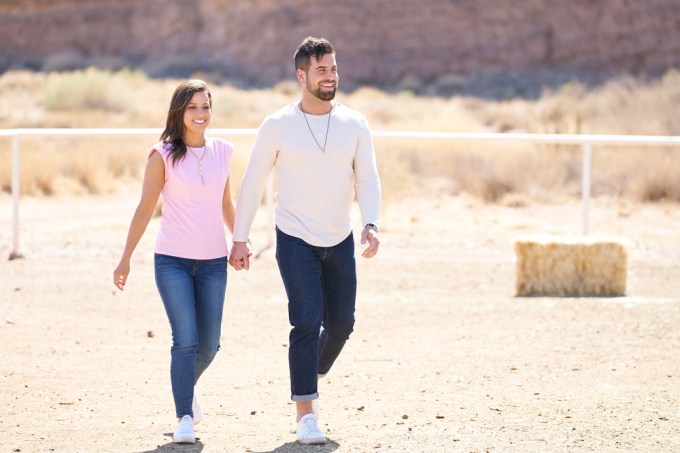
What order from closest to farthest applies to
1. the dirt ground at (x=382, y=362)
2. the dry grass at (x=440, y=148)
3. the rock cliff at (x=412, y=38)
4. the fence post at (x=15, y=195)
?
the dirt ground at (x=382, y=362) < the fence post at (x=15, y=195) < the dry grass at (x=440, y=148) < the rock cliff at (x=412, y=38)

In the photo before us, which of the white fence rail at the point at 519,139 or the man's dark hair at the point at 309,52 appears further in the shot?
the white fence rail at the point at 519,139

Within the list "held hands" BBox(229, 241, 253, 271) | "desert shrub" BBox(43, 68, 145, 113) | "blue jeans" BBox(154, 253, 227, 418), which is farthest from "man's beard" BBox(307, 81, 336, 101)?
"desert shrub" BBox(43, 68, 145, 113)

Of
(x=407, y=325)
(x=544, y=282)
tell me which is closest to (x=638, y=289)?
(x=544, y=282)

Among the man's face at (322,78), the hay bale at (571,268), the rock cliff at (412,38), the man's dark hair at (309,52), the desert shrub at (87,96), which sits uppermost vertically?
the rock cliff at (412,38)

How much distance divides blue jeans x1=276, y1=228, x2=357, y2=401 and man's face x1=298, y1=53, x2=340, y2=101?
671 mm

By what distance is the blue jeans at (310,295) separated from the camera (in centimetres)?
525

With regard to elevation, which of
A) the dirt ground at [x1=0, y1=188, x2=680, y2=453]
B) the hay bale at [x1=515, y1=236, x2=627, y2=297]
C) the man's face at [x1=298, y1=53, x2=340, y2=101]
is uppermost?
the man's face at [x1=298, y1=53, x2=340, y2=101]

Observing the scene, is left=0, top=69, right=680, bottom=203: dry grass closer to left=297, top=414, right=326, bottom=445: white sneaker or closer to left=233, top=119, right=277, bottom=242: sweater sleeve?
left=233, top=119, right=277, bottom=242: sweater sleeve

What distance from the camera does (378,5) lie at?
47.2m

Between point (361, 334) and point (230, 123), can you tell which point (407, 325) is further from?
point (230, 123)

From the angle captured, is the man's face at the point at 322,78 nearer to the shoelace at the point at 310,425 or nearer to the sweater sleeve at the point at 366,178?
the sweater sleeve at the point at 366,178

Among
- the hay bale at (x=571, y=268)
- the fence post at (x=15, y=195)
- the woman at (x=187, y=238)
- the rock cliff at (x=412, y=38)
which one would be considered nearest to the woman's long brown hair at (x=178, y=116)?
the woman at (x=187, y=238)

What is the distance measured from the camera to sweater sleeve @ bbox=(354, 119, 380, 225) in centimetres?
539

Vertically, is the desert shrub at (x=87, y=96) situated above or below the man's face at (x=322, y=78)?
above
